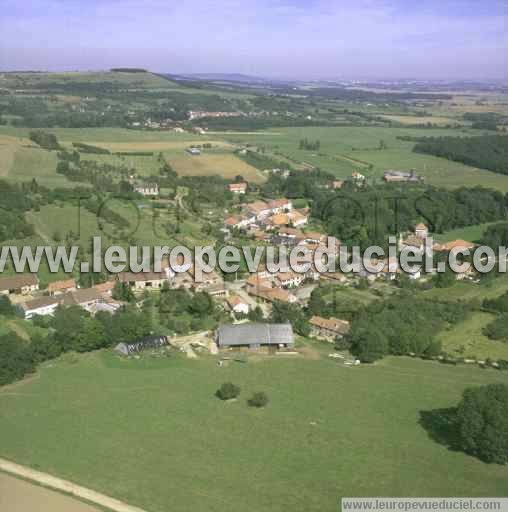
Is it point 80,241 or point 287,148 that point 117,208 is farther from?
point 287,148

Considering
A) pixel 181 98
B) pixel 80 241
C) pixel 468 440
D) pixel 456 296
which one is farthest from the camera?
pixel 181 98

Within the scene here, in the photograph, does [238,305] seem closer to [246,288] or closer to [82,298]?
[246,288]

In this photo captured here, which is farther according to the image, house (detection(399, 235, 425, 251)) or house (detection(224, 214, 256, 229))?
house (detection(224, 214, 256, 229))

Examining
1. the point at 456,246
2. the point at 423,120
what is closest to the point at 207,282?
the point at 456,246

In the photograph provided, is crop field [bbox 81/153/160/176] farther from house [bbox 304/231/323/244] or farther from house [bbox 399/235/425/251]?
house [bbox 399/235/425/251]

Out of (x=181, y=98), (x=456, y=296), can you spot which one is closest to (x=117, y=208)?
(x=456, y=296)

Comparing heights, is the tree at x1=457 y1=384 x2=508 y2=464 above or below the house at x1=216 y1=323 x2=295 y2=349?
above

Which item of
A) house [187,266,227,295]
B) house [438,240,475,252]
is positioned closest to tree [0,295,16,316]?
house [187,266,227,295]

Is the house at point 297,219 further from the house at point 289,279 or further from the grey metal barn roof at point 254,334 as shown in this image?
the grey metal barn roof at point 254,334
